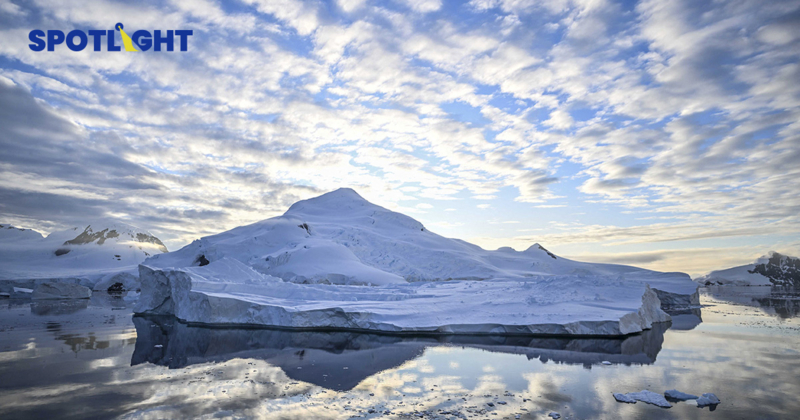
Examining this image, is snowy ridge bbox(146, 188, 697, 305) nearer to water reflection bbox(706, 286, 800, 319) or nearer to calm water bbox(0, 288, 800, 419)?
water reflection bbox(706, 286, 800, 319)

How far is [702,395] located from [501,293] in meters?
10.8

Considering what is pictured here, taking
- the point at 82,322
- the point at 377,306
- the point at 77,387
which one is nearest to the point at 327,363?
the point at 77,387

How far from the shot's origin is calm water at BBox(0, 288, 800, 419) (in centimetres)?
657

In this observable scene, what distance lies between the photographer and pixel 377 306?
16.8 m

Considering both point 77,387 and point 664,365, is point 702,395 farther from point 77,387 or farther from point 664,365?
point 77,387

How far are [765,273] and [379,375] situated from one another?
12172cm

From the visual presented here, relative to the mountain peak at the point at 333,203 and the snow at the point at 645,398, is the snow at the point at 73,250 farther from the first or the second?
the snow at the point at 645,398

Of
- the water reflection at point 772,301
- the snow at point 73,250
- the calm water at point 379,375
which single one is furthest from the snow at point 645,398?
the snow at point 73,250

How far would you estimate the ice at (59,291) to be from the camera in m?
33.0

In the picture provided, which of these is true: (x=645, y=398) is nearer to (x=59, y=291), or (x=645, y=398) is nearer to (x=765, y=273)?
(x=59, y=291)

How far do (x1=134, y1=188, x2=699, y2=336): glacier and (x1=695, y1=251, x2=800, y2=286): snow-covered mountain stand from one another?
266 ft

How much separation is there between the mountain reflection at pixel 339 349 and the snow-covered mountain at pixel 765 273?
10367 cm

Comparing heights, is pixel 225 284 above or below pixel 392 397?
above

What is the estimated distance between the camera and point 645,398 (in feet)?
23.0
